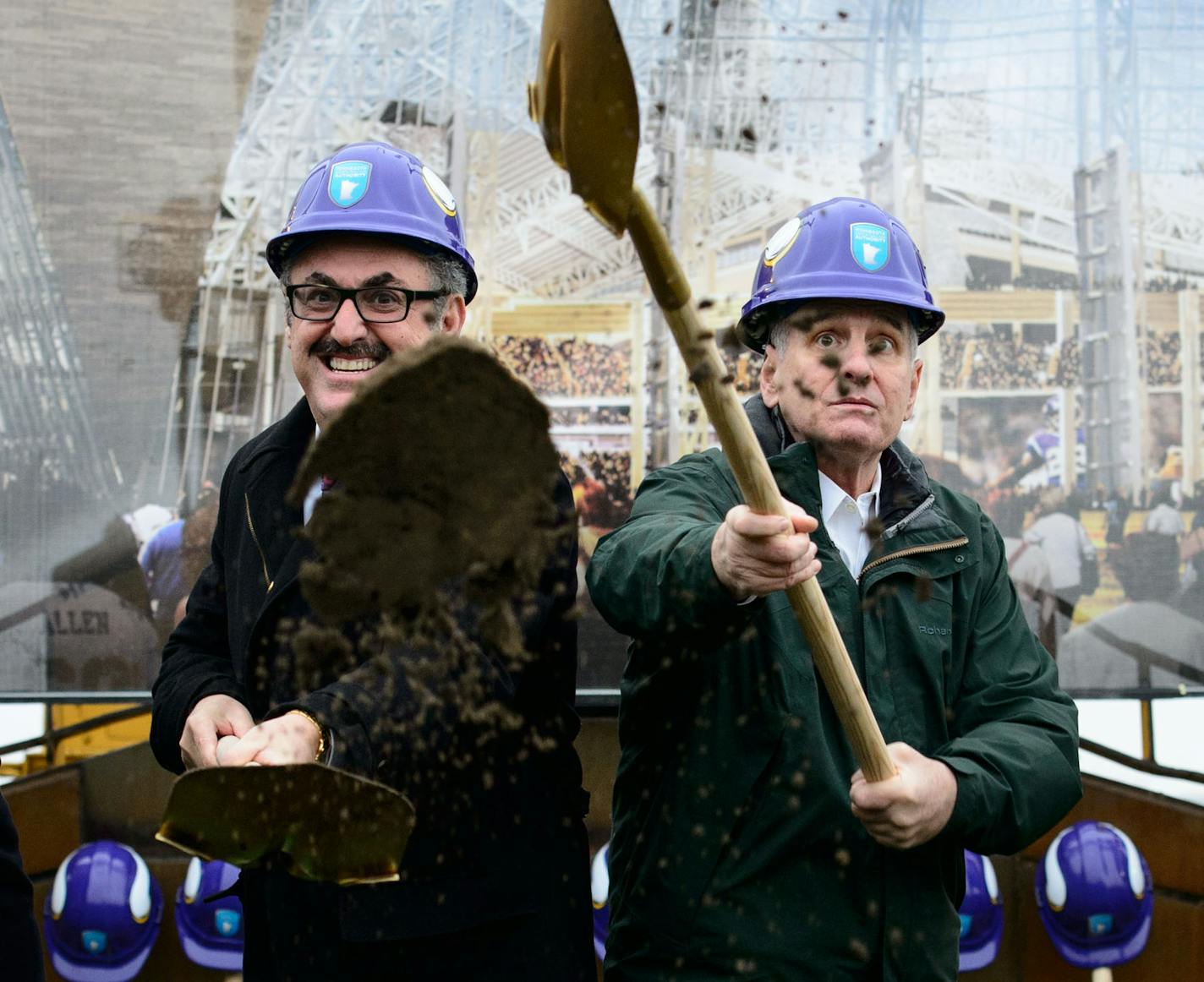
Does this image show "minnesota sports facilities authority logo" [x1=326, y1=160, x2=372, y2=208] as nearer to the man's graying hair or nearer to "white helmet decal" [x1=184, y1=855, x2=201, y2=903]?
the man's graying hair

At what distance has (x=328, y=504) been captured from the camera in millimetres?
1604

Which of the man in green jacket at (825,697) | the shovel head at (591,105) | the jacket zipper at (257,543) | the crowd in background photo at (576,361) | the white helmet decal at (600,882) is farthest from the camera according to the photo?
the crowd in background photo at (576,361)

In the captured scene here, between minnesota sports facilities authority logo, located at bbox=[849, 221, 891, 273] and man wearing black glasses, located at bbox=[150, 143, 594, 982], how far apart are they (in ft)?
2.09

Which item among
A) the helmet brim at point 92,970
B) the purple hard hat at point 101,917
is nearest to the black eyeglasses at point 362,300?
the purple hard hat at point 101,917

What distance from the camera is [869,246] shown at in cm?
211

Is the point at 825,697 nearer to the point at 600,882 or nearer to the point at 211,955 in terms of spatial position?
the point at 600,882

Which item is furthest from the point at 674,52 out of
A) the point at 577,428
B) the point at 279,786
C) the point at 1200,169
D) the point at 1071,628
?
the point at 279,786

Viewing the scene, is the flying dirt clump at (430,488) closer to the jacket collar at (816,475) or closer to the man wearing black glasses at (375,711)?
the man wearing black glasses at (375,711)

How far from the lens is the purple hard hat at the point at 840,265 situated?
2074 mm

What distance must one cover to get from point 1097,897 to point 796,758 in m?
1.94

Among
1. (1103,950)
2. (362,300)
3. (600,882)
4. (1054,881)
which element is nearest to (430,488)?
(362,300)

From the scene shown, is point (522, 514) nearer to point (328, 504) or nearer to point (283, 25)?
point (328, 504)

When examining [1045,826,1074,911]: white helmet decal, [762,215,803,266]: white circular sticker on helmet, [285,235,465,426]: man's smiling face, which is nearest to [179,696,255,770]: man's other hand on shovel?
[285,235,465,426]: man's smiling face

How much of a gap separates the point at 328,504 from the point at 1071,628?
2.57m
